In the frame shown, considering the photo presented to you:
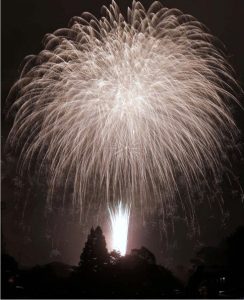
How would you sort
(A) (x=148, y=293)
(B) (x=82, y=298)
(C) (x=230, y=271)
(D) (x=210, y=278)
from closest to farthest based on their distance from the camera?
1. (B) (x=82, y=298)
2. (A) (x=148, y=293)
3. (D) (x=210, y=278)
4. (C) (x=230, y=271)

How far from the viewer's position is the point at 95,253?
49.3 metres

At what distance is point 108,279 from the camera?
43906 mm

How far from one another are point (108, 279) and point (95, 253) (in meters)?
5.61

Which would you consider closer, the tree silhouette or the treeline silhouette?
the treeline silhouette

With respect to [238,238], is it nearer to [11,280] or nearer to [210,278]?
[210,278]

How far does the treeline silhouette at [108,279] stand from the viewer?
41.8 m

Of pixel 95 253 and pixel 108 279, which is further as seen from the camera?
pixel 95 253

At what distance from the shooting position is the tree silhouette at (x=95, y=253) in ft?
156

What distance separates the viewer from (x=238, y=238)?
59469mm

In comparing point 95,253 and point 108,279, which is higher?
point 95,253

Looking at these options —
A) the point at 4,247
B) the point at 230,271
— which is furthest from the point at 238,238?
the point at 4,247

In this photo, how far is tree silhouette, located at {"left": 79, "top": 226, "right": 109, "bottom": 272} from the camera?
47438 mm

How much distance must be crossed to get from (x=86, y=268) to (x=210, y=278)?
10.3 metres

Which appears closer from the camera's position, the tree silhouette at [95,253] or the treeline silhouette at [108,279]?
the treeline silhouette at [108,279]
